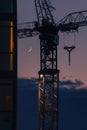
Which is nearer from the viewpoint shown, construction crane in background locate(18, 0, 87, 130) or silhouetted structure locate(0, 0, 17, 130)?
silhouetted structure locate(0, 0, 17, 130)

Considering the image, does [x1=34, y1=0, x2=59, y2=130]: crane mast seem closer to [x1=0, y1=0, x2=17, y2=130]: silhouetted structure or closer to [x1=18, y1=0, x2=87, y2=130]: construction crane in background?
[x1=18, y1=0, x2=87, y2=130]: construction crane in background

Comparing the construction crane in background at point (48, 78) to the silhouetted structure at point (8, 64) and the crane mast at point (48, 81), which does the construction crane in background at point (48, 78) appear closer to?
the crane mast at point (48, 81)

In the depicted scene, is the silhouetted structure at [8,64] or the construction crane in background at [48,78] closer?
the silhouetted structure at [8,64]

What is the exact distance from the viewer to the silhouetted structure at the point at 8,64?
85.4ft

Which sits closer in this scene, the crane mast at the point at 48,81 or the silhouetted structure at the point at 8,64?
the silhouetted structure at the point at 8,64

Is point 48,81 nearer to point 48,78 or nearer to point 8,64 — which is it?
point 48,78

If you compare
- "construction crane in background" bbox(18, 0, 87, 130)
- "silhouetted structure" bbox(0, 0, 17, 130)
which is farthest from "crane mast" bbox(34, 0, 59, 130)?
"silhouetted structure" bbox(0, 0, 17, 130)

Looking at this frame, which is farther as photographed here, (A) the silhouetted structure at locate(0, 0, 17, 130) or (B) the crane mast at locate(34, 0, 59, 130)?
(B) the crane mast at locate(34, 0, 59, 130)

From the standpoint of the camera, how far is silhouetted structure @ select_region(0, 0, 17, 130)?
2602cm

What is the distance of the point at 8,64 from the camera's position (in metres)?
26.7

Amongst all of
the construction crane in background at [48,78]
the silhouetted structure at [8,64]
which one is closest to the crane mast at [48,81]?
the construction crane in background at [48,78]

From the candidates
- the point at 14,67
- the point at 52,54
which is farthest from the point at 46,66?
the point at 14,67

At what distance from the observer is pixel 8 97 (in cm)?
2628

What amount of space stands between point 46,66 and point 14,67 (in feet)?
142
